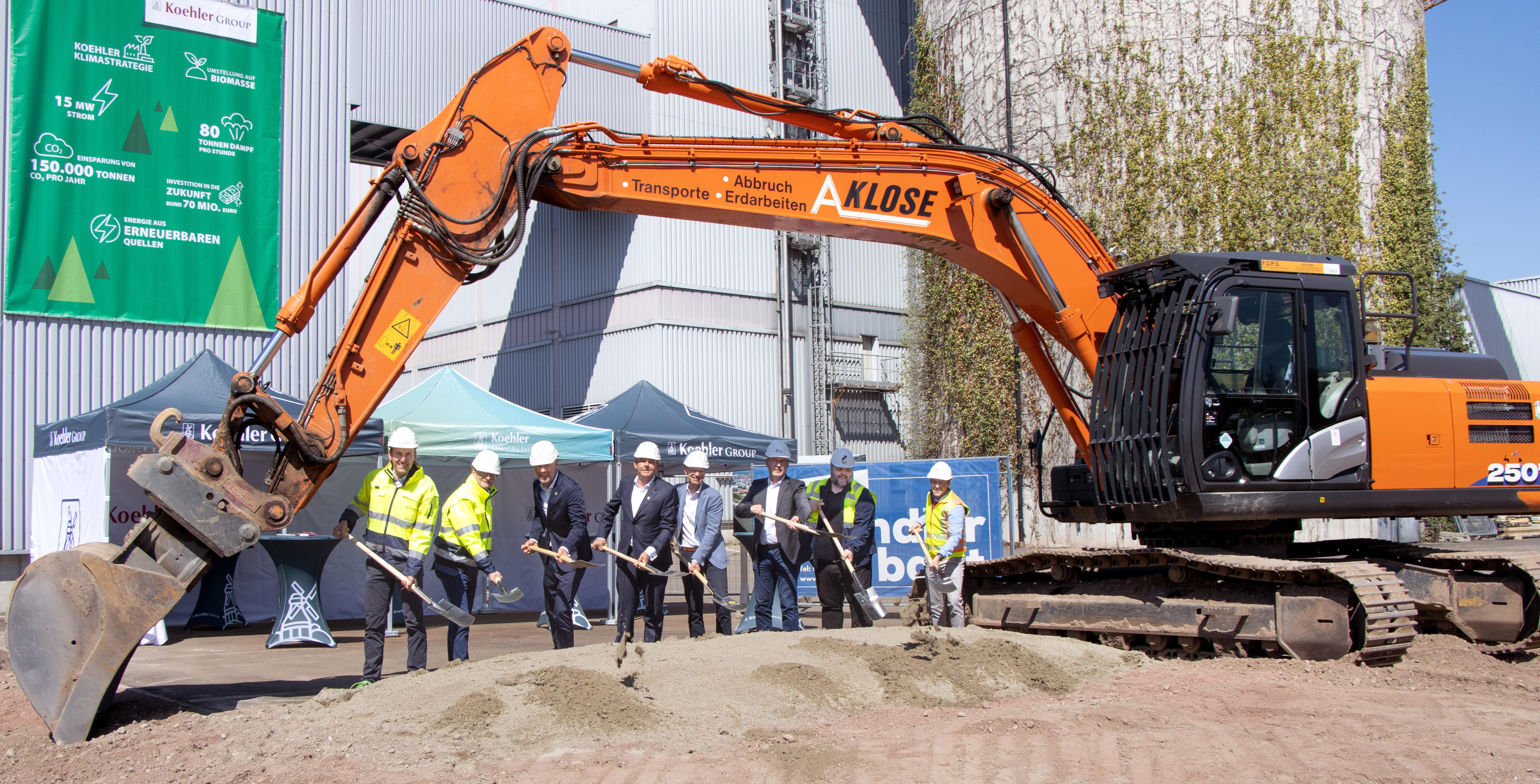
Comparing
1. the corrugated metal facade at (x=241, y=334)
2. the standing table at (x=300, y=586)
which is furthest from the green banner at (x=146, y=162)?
the standing table at (x=300, y=586)

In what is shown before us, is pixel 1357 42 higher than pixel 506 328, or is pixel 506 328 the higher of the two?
pixel 1357 42

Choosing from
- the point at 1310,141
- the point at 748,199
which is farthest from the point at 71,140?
the point at 1310,141

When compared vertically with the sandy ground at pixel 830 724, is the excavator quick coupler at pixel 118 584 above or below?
above

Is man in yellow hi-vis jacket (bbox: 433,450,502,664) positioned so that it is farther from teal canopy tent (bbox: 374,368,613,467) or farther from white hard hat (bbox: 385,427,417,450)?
teal canopy tent (bbox: 374,368,613,467)

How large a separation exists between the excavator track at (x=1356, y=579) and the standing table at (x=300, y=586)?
7606 mm

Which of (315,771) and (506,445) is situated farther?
(506,445)

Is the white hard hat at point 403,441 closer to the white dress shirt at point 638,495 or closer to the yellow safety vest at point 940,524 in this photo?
the white dress shirt at point 638,495

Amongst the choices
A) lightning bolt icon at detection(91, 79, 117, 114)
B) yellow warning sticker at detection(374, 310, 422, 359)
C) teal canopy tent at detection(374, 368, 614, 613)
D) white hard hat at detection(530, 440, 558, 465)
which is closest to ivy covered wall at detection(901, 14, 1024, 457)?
teal canopy tent at detection(374, 368, 614, 613)

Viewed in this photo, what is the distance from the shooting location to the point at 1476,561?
8.38 m

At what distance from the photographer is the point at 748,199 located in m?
7.99

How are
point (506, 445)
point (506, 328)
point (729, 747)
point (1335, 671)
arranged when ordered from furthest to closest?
1. point (506, 328)
2. point (506, 445)
3. point (1335, 671)
4. point (729, 747)

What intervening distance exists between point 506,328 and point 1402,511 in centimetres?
2255

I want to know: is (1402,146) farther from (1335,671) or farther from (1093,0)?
(1335,671)

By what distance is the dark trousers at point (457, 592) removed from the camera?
28.0 feet
